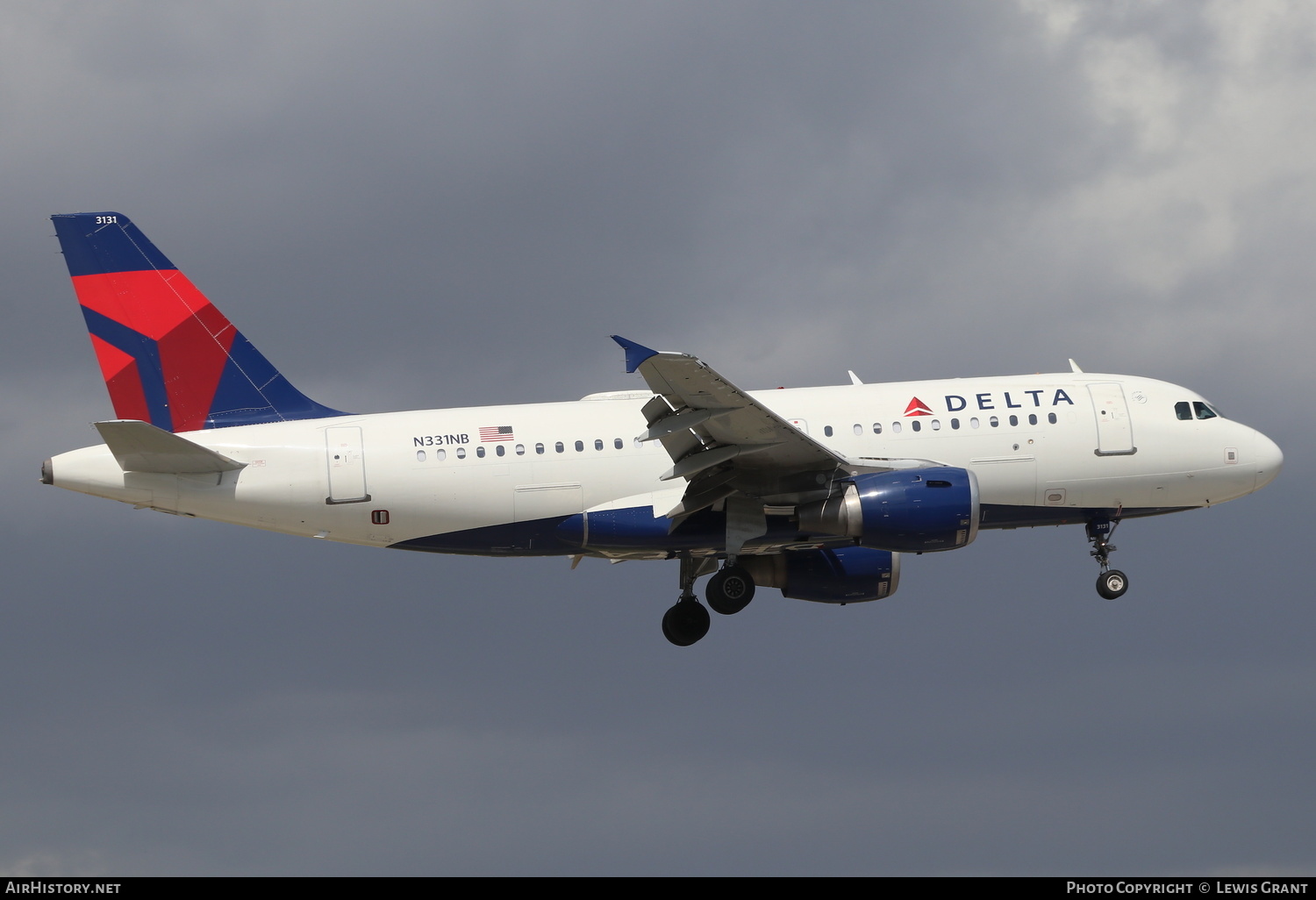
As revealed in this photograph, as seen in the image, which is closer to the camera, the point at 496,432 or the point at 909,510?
the point at 909,510

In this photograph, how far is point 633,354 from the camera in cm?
3133

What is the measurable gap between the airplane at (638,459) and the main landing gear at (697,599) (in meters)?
0.06

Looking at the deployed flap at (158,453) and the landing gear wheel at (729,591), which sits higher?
the deployed flap at (158,453)

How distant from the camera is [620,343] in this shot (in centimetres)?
3106

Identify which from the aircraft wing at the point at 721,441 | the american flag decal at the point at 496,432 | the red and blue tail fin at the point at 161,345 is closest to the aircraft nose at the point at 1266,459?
the aircraft wing at the point at 721,441

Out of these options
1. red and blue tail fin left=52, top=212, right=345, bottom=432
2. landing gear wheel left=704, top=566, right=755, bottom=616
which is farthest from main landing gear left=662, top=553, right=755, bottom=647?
red and blue tail fin left=52, top=212, right=345, bottom=432

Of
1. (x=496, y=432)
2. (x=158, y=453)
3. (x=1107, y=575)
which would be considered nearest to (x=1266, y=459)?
(x=1107, y=575)

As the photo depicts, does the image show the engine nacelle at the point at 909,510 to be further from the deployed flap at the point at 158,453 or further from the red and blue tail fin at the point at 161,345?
the deployed flap at the point at 158,453

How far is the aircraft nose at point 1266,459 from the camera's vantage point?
41.1 metres

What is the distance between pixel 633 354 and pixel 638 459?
7197 mm

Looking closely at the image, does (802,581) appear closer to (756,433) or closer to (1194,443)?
(756,433)

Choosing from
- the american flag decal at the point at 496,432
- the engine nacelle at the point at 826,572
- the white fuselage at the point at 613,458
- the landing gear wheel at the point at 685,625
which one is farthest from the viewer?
the engine nacelle at the point at 826,572

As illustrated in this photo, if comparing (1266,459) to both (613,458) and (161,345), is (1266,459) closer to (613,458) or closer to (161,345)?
(613,458)

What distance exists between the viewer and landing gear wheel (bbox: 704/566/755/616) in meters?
39.8
